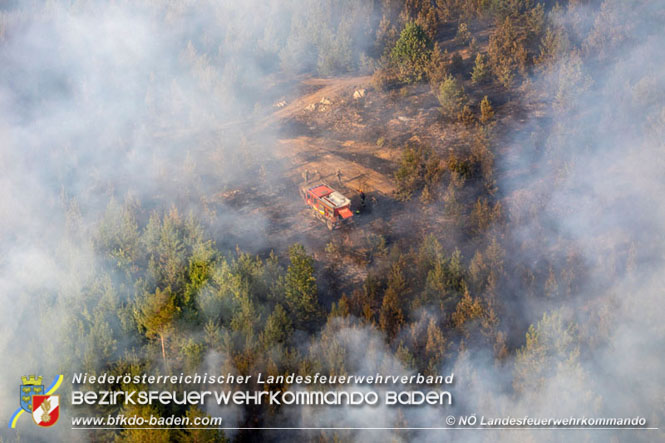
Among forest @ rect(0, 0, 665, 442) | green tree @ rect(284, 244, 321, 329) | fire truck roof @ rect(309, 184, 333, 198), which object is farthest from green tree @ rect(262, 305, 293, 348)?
fire truck roof @ rect(309, 184, 333, 198)

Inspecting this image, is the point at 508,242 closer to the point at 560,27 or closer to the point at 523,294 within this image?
the point at 523,294

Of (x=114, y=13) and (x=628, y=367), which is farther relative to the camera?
(x=114, y=13)

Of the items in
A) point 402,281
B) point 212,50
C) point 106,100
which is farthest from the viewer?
point 212,50

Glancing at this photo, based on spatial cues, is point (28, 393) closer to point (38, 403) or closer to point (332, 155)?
point (38, 403)

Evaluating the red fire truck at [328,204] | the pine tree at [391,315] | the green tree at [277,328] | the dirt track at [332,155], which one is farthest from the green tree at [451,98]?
the green tree at [277,328]

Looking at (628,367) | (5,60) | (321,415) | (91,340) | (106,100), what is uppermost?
(5,60)

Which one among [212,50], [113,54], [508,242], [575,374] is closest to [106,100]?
[113,54]

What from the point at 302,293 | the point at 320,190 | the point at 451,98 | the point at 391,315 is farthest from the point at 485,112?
the point at 302,293
